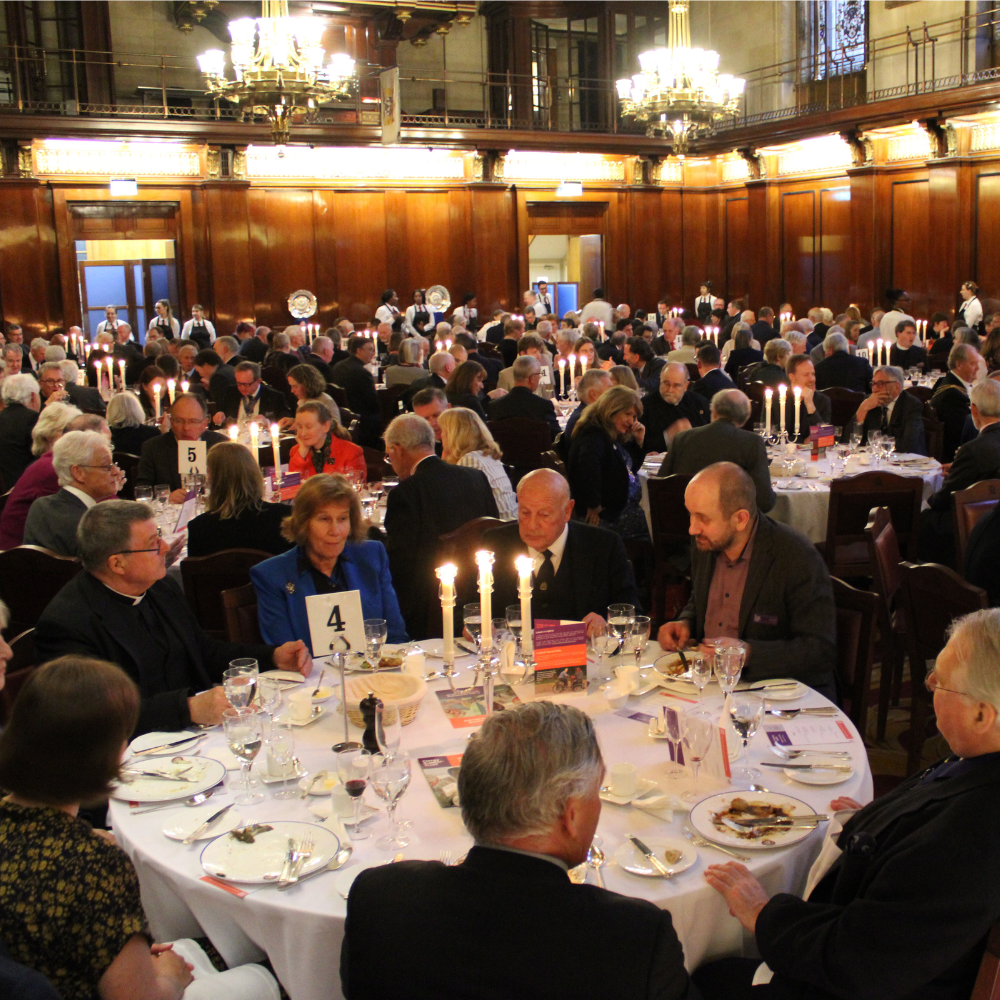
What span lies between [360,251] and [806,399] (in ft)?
35.4

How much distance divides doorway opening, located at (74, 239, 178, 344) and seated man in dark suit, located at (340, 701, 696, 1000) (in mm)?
15449

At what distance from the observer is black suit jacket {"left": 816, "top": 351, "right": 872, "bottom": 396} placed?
30.9 feet

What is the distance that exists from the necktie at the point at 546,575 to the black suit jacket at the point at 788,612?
0.72 meters

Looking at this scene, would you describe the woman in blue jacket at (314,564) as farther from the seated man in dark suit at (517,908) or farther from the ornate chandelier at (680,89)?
the ornate chandelier at (680,89)

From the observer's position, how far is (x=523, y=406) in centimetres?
805

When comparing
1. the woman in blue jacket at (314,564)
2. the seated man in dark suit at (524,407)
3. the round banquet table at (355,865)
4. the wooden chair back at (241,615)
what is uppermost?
the seated man in dark suit at (524,407)

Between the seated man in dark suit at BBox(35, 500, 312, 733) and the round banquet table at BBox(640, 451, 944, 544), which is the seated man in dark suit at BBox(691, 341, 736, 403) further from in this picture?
the seated man in dark suit at BBox(35, 500, 312, 733)

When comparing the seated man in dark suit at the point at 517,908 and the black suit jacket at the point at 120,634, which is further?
the black suit jacket at the point at 120,634

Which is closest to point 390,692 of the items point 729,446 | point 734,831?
point 734,831

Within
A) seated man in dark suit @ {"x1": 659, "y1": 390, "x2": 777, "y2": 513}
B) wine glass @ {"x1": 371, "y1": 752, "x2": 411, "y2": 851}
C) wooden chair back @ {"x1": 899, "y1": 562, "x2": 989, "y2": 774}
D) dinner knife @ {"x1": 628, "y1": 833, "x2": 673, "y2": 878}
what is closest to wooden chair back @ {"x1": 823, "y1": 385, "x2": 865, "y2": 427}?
seated man in dark suit @ {"x1": 659, "y1": 390, "x2": 777, "y2": 513}

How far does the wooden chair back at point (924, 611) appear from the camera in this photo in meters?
3.73

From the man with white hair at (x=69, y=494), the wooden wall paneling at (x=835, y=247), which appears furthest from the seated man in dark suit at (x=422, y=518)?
the wooden wall paneling at (x=835, y=247)

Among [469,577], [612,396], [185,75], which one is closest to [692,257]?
[185,75]

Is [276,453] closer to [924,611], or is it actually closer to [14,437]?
[14,437]
